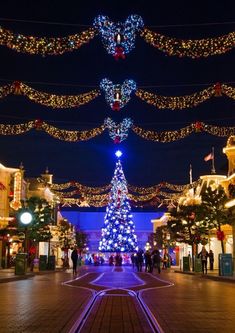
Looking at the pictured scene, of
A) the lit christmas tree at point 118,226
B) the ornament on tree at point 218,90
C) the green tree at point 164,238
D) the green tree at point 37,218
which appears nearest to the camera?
the ornament on tree at point 218,90

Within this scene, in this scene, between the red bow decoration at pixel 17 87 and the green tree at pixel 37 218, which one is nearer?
the red bow decoration at pixel 17 87

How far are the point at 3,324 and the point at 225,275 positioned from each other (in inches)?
1012

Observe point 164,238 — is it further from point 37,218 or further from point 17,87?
point 17,87

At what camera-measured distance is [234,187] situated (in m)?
52.2

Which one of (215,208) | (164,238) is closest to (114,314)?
(215,208)

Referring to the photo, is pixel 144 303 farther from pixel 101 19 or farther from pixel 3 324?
pixel 101 19

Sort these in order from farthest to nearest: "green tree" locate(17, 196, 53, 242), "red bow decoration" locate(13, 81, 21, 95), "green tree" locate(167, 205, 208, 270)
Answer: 1. "green tree" locate(167, 205, 208, 270)
2. "green tree" locate(17, 196, 53, 242)
3. "red bow decoration" locate(13, 81, 21, 95)

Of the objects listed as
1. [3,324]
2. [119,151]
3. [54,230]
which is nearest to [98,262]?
[54,230]

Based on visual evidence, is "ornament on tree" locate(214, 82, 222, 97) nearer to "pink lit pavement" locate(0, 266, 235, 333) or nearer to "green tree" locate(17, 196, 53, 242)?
"pink lit pavement" locate(0, 266, 235, 333)

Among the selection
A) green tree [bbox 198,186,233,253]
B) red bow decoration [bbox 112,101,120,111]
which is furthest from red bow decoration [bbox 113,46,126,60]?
green tree [bbox 198,186,233,253]

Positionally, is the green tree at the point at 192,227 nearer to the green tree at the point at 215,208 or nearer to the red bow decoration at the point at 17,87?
the green tree at the point at 215,208

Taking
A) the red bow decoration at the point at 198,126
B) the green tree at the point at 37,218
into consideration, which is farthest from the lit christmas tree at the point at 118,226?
the red bow decoration at the point at 198,126

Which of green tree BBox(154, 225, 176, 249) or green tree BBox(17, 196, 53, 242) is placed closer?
green tree BBox(17, 196, 53, 242)

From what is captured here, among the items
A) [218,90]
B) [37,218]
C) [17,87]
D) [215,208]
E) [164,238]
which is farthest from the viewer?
[164,238]
